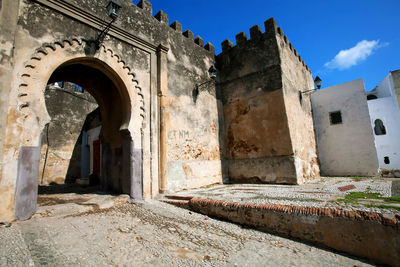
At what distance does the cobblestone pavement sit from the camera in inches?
95.6

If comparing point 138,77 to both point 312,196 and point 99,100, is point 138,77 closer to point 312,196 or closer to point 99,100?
point 99,100

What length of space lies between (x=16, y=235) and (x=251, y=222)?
352 centimetres

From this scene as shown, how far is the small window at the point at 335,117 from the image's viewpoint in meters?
11.1

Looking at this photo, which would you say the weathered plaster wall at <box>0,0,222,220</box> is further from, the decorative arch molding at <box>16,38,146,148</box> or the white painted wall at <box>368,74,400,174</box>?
the white painted wall at <box>368,74,400,174</box>

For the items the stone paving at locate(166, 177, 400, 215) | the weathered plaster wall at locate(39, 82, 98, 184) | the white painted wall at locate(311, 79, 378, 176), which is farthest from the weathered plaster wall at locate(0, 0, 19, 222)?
the white painted wall at locate(311, 79, 378, 176)

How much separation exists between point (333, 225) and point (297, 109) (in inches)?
275

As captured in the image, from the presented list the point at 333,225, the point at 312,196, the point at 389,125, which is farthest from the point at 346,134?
the point at 333,225

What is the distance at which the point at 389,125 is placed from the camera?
16.6 m

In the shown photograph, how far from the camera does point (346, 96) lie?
11.0 metres

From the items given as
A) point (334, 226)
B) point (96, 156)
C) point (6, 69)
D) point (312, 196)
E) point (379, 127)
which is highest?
point (379, 127)

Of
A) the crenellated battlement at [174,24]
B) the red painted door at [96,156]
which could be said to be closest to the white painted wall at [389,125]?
the crenellated battlement at [174,24]

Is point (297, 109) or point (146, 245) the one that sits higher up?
point (297, 109)

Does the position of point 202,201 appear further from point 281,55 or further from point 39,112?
point 281,55

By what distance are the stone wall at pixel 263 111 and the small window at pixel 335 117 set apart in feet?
10.1
